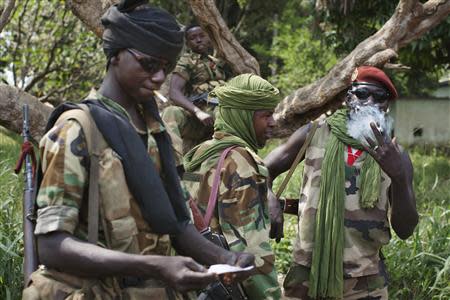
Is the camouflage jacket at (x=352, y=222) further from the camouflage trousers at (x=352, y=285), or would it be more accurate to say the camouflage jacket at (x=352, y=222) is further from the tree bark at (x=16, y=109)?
the tree bark at (x=16, y=109)

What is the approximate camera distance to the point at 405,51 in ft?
42.8

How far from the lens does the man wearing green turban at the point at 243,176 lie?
3.09 metres

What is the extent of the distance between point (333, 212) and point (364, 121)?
48cm

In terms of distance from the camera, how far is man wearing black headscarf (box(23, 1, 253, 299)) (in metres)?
2.03

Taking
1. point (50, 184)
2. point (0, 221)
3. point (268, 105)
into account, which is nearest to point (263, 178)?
point (268, 105)

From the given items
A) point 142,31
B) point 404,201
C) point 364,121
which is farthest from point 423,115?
point 142,31

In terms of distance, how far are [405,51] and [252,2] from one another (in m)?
8.19

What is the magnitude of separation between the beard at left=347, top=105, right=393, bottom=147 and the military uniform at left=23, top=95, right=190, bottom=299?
1686 millimetres

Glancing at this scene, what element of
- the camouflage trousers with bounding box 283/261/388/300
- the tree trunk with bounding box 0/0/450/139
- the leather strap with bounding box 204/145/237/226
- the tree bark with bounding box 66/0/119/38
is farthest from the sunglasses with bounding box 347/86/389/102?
the tree bark with bounding box 66/0/119/38

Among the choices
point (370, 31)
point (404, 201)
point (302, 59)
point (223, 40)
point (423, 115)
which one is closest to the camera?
point (404, 201)

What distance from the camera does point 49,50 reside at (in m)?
12.3

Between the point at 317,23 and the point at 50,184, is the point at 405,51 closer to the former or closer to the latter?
the point at 317,23

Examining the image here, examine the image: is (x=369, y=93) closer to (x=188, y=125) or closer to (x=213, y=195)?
(x=213, y=195)

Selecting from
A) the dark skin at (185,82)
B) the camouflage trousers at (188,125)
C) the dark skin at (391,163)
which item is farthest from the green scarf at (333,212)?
the camouflage trousers at (188,125)
